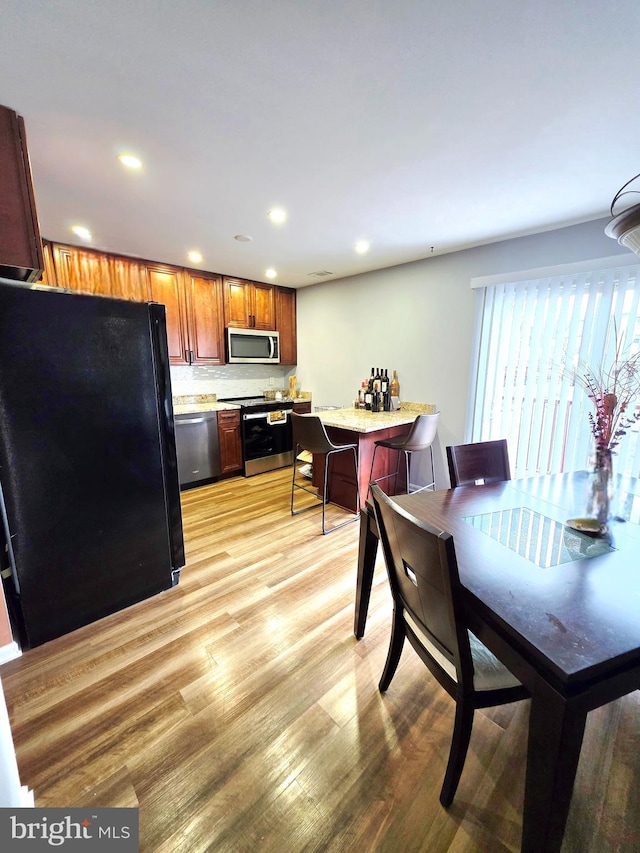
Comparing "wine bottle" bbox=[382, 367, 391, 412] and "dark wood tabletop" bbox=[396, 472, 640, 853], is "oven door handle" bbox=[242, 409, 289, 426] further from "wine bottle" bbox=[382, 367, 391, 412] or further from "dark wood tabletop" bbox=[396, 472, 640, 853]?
"dark wood tabletop" bbox=[396, 472, 640, 853]

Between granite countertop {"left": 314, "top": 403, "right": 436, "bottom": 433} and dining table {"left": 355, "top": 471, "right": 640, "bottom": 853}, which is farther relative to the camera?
granite countertop {"left": 314, "top": 403, "right": 436, "bottom": 433}

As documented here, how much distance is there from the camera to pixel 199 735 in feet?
4.18

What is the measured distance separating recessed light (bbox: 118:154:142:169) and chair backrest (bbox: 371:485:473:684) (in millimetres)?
1976

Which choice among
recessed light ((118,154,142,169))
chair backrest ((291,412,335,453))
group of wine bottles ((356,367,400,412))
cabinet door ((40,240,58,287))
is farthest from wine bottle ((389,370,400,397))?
cabinet door ((40,240,58,287))

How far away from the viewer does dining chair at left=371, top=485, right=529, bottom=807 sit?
90 cm

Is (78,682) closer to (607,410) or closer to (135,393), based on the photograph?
(135,393)

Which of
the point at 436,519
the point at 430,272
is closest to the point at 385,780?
the point at 436,519

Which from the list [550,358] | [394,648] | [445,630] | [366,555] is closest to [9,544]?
[366,555]

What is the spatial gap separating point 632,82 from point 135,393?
245 cm

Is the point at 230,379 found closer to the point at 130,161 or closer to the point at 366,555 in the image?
the point at 130,161

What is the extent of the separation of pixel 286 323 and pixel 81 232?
2506 mm

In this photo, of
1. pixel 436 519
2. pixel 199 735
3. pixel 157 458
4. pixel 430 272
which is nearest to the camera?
pixel 199 735

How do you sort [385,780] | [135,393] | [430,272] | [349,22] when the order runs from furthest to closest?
1. [430,272]
2. [135,393]
3. [385,780]
4. [349,22]

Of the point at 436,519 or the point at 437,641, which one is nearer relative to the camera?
the point at 437,641
